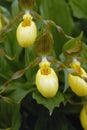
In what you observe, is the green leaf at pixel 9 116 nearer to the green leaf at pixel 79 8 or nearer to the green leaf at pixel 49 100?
the green leaf at pixel 49 100

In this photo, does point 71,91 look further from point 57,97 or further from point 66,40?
point 66,40

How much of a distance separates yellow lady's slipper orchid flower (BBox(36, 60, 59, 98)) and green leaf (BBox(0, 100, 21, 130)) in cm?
19

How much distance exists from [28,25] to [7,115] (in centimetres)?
43

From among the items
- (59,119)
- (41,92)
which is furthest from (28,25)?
(59,119)

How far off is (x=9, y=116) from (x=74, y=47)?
0.46 meters

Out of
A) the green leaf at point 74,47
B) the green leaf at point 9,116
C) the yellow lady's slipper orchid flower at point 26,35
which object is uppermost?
the yellow lady's slipper orchid flower at point 26,35

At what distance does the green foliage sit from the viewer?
1802 millimetres

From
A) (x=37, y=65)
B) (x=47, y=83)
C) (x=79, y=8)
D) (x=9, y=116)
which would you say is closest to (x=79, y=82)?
(x=47, y=83)

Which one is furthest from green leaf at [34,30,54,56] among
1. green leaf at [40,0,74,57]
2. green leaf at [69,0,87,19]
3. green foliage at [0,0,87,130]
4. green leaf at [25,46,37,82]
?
green leaf at [69,0,87,19]

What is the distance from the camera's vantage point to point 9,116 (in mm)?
1993

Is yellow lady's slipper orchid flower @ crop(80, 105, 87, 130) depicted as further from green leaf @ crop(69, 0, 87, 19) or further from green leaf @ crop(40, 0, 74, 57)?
green leaf @ crop(69, 0, 87, 19)

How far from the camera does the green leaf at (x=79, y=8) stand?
2.17 m

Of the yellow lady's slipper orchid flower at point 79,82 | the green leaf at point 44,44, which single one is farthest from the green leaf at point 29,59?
the yellow lady's slipper orchid flower at point 79,82

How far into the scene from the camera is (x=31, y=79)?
75.4 inches
